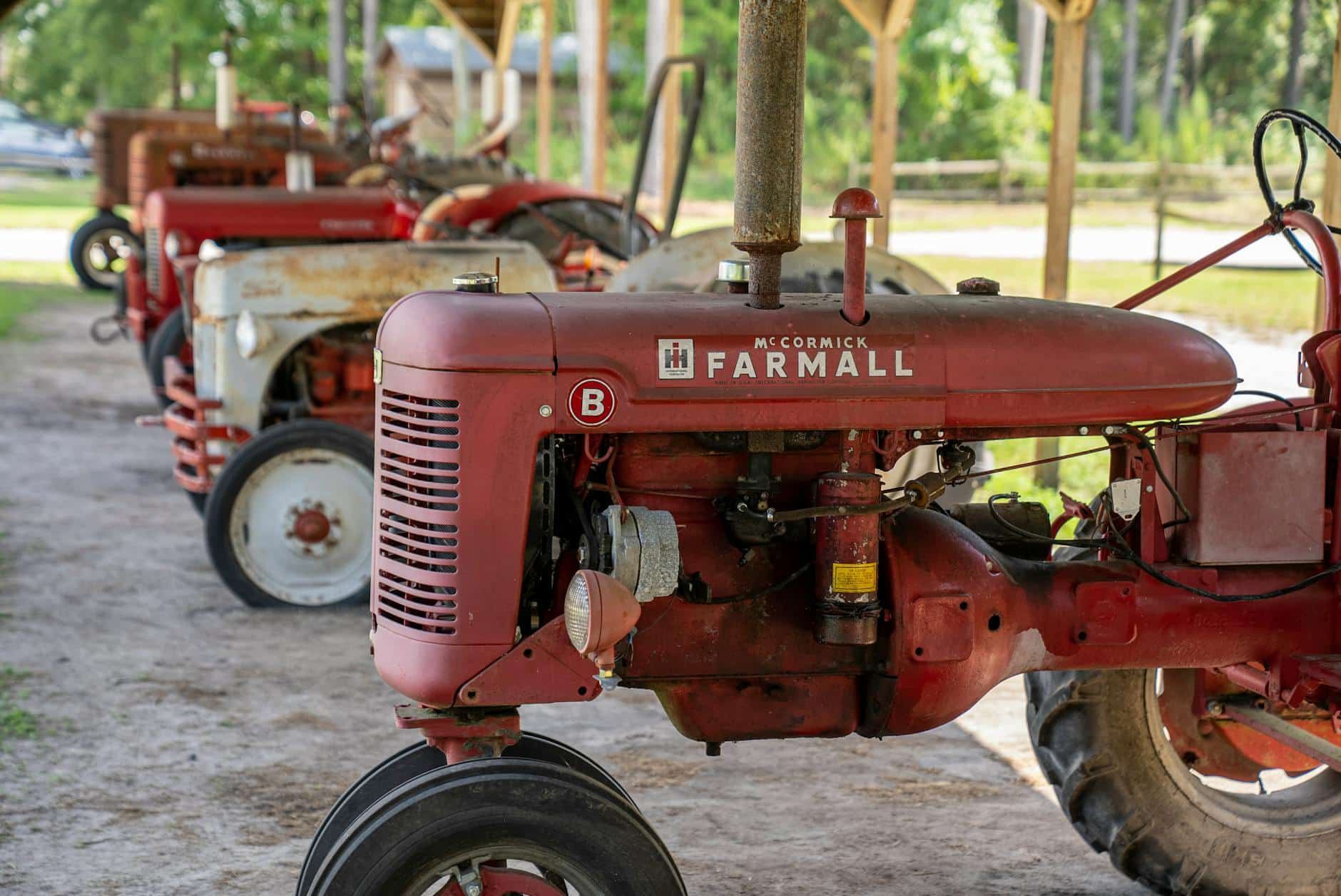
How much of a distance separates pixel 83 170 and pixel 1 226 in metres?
14.5

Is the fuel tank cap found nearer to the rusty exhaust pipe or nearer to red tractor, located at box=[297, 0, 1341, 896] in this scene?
red tractor, located at box=[297, 0, 1341, 896]

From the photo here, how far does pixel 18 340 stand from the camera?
13.4 m

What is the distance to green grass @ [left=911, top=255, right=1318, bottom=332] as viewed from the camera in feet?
46.1

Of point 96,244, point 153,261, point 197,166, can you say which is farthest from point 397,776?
point 96,244

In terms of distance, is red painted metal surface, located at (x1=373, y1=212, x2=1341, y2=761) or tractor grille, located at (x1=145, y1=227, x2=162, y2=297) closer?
red painted metal surface, located at (x1=373, y1=212, x2=1341, y2=761)

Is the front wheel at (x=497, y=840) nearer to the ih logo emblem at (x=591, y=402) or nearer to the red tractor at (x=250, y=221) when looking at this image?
the ih logo emblem at (x=591, y=402)

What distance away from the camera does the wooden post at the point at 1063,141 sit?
7.60 metres

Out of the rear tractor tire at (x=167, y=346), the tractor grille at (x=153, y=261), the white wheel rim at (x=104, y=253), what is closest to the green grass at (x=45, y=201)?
the white wheel rim at (x=104, y=253)

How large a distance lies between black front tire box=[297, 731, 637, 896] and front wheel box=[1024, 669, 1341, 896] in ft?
3.75

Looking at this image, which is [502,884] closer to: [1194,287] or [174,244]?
[174,244]

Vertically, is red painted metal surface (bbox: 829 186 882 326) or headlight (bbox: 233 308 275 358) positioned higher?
red painted metal surface (bbox: 829 186 882 326)

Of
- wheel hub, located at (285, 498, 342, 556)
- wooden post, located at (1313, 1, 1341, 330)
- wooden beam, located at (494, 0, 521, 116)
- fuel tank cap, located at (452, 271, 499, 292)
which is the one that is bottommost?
wheel hub, located at (285, 498, 342, 556)

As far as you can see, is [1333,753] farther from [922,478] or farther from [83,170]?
[83,170]

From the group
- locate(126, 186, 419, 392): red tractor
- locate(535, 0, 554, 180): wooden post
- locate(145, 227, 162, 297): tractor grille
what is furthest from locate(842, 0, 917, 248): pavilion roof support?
locate(535, 0, 554, 180): wooden post
